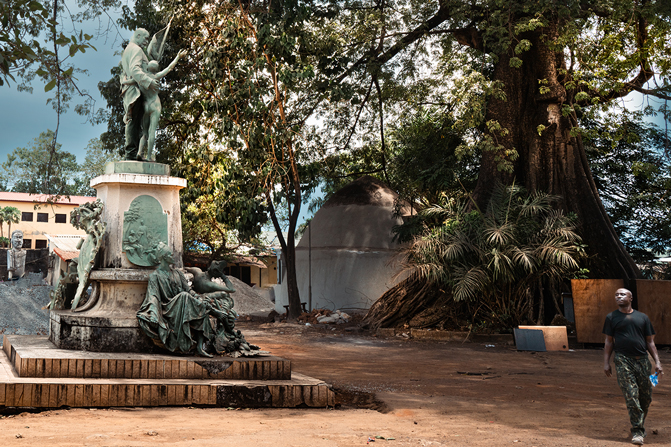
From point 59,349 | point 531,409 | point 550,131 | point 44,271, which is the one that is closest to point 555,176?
point 550,131

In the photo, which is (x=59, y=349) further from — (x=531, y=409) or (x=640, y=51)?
(x=640, y=51)

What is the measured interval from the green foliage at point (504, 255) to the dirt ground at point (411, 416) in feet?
9.58

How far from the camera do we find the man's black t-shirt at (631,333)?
4.88 m

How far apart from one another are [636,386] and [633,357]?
0.23m

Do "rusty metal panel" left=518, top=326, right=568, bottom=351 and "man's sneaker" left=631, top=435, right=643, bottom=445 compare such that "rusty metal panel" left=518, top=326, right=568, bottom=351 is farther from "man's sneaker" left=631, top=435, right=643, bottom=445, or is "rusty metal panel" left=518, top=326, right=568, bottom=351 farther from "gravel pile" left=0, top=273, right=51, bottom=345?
"gravel pile" left=0, top=273, right=51, bottom=345

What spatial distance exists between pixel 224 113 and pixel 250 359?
6831mm

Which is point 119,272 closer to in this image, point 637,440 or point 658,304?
point 637,440

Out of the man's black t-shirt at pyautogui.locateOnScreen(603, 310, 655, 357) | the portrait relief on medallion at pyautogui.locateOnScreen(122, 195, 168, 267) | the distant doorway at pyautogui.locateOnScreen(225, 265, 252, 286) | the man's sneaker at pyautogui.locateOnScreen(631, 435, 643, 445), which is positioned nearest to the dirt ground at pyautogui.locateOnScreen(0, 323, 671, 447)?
the man's sneaker at pyautogui.locateOnScreen(631, 435, 643, 445)

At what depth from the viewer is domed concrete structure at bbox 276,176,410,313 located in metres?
18.9

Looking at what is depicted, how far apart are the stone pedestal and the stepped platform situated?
23cm

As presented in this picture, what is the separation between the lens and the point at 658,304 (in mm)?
11562

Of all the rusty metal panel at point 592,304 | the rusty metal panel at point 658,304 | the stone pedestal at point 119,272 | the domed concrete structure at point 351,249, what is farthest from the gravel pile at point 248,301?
the stone pedestal at point 119,272

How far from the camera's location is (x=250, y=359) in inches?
238

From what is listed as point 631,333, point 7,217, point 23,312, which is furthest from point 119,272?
point 7,217
